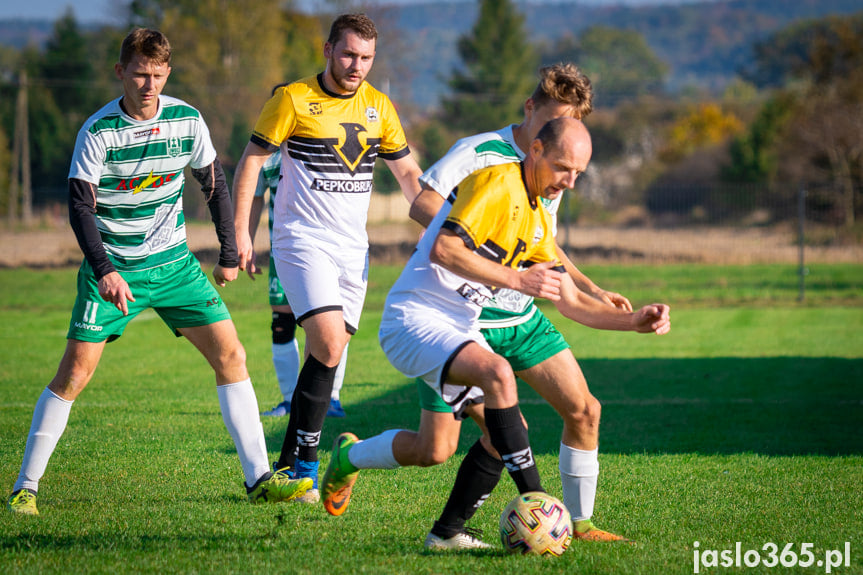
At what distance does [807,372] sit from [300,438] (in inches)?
284

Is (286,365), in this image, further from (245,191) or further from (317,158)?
(317,158)

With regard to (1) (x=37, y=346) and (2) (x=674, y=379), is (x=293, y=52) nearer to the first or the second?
(1) (x=37, y=346)

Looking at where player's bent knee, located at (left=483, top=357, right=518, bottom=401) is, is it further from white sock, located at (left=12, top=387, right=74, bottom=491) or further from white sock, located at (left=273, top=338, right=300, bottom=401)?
white sock, located at (left=273, top=338, right=300, bottom=401)

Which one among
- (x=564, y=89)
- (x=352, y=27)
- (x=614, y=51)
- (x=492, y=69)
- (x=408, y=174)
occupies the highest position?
(x=614, y=51)

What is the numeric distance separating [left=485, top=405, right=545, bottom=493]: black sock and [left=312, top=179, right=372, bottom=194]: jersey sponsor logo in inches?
76.9

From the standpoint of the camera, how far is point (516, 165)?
4.04m

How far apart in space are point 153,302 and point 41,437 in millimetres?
938

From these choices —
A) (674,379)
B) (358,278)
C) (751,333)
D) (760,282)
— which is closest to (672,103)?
(760,282)

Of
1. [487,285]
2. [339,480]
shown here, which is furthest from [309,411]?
[487,285]

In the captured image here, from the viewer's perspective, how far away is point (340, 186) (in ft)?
17.5

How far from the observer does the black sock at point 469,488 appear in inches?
165

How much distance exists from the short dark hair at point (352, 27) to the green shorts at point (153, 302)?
5.07 feet

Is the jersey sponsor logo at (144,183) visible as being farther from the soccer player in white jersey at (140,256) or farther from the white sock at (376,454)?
the white sock at (376,454)

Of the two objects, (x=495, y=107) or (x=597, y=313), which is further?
(x=495, y=107)
